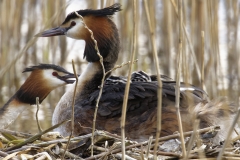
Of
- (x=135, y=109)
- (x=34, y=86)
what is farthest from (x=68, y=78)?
(x=135, y=109)

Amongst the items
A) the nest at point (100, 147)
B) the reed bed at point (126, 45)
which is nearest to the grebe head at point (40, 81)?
the reed bed at point (126, 45)

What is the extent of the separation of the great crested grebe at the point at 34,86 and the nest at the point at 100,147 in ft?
4.01

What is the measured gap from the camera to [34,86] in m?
5.47

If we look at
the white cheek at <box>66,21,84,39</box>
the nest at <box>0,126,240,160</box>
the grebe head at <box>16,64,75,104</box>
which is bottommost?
the nest at <box>0,126,240,160</box>

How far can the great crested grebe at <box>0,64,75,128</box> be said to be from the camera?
17.6 ft

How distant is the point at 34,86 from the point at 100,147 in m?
1.81

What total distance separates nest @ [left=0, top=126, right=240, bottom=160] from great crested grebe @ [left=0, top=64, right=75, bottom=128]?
1.22 meters

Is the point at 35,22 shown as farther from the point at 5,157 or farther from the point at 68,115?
the point at 5,157

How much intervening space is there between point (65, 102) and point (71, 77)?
1.25ft

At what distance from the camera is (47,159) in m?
3.63

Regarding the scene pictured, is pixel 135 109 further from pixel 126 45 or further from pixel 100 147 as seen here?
pixel 126 45

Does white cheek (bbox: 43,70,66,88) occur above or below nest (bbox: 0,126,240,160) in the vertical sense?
above

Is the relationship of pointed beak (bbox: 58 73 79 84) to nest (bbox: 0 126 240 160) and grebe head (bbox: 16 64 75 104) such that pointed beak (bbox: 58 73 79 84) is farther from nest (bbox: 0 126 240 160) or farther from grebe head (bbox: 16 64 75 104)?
nest (bbox: 0 126 240 160)

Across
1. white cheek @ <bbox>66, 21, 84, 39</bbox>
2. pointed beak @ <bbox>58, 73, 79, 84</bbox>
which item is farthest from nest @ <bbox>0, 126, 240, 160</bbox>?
white cheek @ <bbox>66, 21, 84, 39</bbox>
